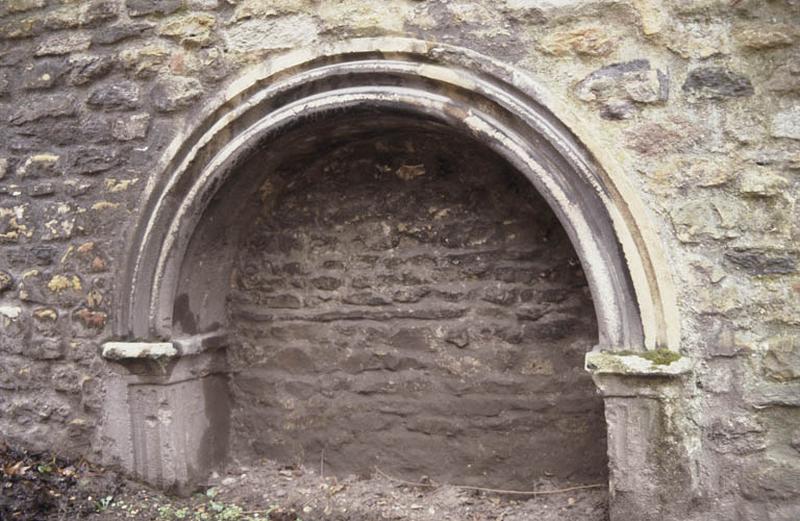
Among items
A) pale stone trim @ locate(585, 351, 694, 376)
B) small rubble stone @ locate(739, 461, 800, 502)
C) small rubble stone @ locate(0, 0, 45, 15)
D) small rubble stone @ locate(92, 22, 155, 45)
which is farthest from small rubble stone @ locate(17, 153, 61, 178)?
small rubble stone @ locate(739, 461, 800, 502)

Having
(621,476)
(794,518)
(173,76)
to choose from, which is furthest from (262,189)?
(794,518)

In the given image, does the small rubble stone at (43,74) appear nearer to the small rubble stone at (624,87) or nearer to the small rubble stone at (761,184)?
the small rubble stone at (624,87)

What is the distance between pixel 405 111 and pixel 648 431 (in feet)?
5.36

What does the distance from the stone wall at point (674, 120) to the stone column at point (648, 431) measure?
6 centimetres

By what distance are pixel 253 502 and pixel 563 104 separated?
2.39 metres

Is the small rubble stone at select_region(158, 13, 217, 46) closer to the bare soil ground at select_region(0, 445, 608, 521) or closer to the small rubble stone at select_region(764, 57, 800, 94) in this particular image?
the bare soil ground at select_region(0, 445, 608, 521)

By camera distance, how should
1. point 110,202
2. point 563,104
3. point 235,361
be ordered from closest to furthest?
point 563,104
point 110,202
point 235,361

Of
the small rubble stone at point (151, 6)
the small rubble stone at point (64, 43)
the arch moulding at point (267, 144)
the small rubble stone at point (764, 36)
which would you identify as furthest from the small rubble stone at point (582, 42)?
the small rubble stone at point (64, 43)

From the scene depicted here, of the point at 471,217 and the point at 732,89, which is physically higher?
the point at 732,89

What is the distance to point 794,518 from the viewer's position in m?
2.92

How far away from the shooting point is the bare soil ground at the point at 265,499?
3615 millimetres

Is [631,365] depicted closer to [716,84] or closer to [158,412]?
[716,84]

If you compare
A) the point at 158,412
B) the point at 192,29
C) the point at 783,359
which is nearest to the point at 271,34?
the point at 192,29

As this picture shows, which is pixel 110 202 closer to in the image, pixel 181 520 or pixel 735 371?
pixel 181 520
